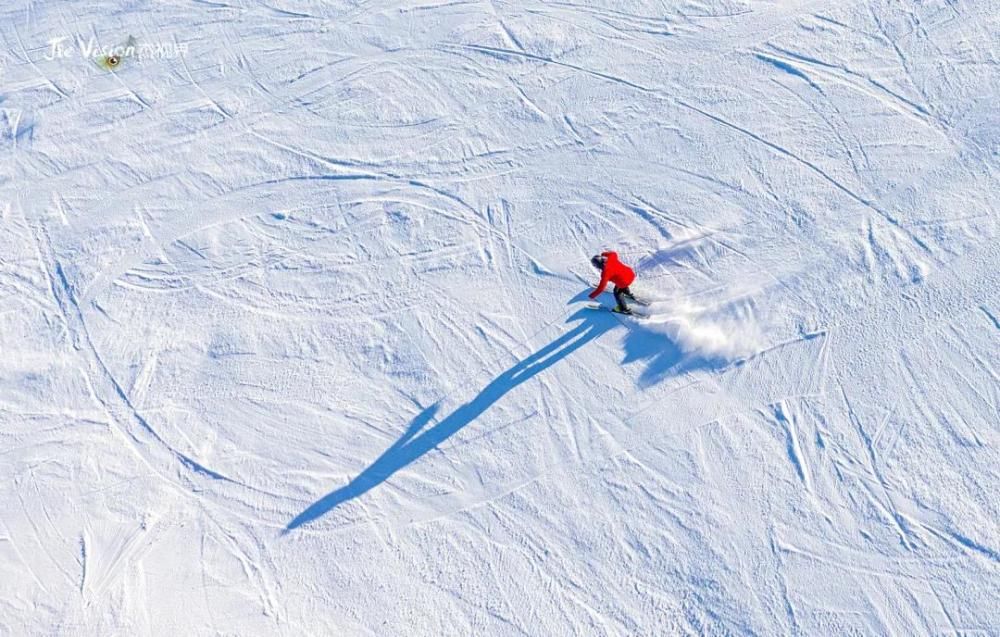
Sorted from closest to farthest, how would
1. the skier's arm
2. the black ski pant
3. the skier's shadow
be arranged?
the skier's arm < the black ski pant < the skier's shadow

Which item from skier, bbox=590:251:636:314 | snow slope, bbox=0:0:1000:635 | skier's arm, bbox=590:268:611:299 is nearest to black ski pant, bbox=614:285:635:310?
skier, bbox=590:251:636:314

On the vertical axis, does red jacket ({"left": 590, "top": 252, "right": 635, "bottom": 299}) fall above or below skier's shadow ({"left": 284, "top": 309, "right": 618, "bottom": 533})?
above

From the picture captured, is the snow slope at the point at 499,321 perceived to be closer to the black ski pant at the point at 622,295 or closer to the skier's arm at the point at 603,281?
the black ski pant at the point at 622,295

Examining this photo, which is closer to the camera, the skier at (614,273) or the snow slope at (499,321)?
the skier at (614,273)

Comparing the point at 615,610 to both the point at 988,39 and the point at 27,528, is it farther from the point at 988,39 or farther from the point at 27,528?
the point at 988,39

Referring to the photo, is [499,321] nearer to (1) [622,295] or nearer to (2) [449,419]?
(2) [449,419]

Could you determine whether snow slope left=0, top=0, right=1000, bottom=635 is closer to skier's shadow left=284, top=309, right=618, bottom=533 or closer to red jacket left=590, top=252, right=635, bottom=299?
skier's shadow left=284, top=309, right=618, bottom=533

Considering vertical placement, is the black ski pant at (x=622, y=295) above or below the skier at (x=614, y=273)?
below

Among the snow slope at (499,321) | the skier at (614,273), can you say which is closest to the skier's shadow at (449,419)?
the snow slope at (499,321)
